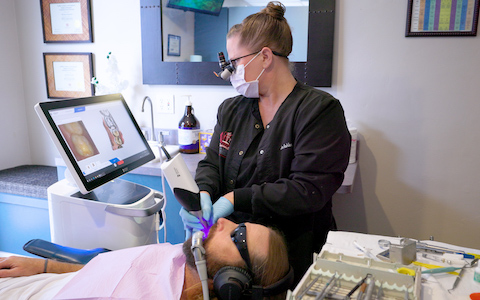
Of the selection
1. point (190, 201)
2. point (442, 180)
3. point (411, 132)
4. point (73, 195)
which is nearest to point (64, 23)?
point (73, 195)

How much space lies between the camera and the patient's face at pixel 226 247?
111cm

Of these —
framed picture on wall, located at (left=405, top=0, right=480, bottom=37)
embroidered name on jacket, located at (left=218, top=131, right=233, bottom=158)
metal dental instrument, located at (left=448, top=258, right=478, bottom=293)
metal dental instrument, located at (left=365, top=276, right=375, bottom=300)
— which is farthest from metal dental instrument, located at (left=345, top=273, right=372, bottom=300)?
framed picture on wall, located at (left=405, top=0, right=480, bottom=37)

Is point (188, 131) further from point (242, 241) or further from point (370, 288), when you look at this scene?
point (370, 288)

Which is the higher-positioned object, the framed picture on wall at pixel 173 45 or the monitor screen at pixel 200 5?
the monitor screen at pixel 200 5

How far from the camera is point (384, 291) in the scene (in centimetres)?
87

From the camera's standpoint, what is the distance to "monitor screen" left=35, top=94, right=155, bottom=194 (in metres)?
1.28

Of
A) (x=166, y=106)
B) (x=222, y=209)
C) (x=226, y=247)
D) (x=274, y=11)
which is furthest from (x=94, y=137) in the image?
(x=166, y=106)

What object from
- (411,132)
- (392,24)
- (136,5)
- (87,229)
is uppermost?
(136,5)

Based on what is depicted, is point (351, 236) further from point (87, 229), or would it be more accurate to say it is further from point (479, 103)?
point (479, 103)

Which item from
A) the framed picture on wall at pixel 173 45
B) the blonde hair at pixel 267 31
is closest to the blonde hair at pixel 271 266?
the blonde hair at pixel 267 31

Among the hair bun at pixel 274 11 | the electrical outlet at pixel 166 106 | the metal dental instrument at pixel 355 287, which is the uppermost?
the hair bun at pixel 274 11

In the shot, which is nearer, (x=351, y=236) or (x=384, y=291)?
(x=384, y=291)

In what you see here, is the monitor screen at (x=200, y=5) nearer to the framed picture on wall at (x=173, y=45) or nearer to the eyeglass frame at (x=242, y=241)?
the framed picture on wall at (x=173, y=45)

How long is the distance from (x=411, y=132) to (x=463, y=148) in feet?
0.86
